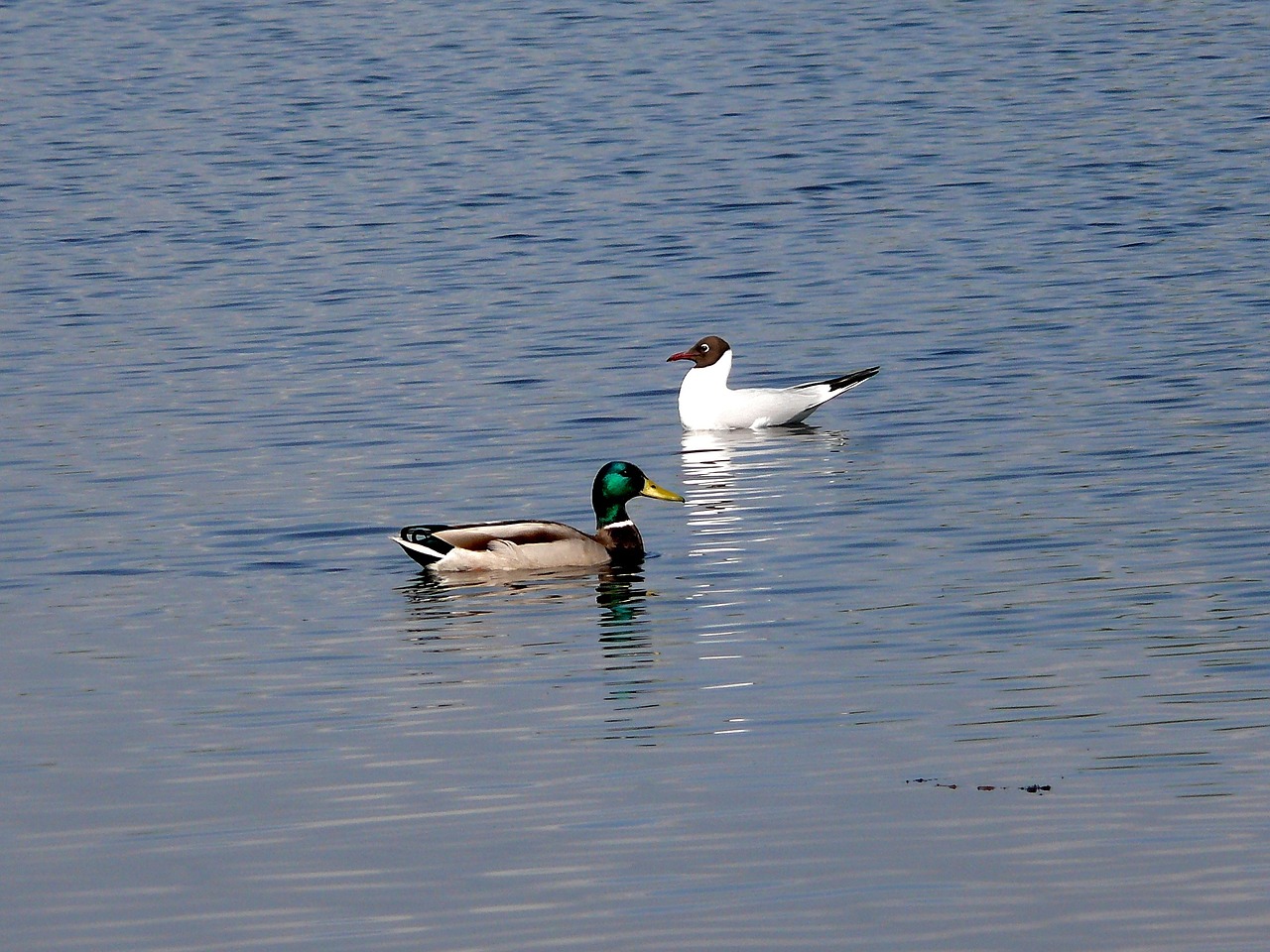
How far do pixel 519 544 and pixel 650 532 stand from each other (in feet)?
7.21

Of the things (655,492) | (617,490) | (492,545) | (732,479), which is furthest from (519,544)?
(732,479)

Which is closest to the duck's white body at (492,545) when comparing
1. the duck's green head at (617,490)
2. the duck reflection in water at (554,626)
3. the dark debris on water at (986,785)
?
the duck reflection in water at (554,626)

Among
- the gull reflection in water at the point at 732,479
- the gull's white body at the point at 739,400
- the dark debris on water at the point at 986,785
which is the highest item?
the dark debris on water at the point at 986,785

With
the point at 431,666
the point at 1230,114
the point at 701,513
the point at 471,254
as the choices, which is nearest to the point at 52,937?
the point at 431,666

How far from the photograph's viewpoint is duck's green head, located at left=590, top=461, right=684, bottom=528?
1659 cm

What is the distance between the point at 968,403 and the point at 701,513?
164 inches

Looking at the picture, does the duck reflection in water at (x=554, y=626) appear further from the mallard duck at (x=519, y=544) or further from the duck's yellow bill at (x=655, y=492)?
the duck's yellow bill at (x=655, y=492)

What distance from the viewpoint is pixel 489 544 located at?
15516 millimetres

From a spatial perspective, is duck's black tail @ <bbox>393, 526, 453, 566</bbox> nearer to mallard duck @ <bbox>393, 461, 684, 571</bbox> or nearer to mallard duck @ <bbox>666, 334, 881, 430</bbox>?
mallard duck @ <bbox>393, 461, 684, 571</bbox>

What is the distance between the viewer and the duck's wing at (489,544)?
50.8ft

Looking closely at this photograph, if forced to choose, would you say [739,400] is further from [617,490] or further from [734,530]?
[617,490]

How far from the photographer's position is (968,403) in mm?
20906

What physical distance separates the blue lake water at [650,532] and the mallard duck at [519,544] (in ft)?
0.54

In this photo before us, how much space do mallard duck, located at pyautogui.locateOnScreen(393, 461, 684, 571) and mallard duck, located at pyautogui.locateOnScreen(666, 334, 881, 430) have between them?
4885 millimetres
